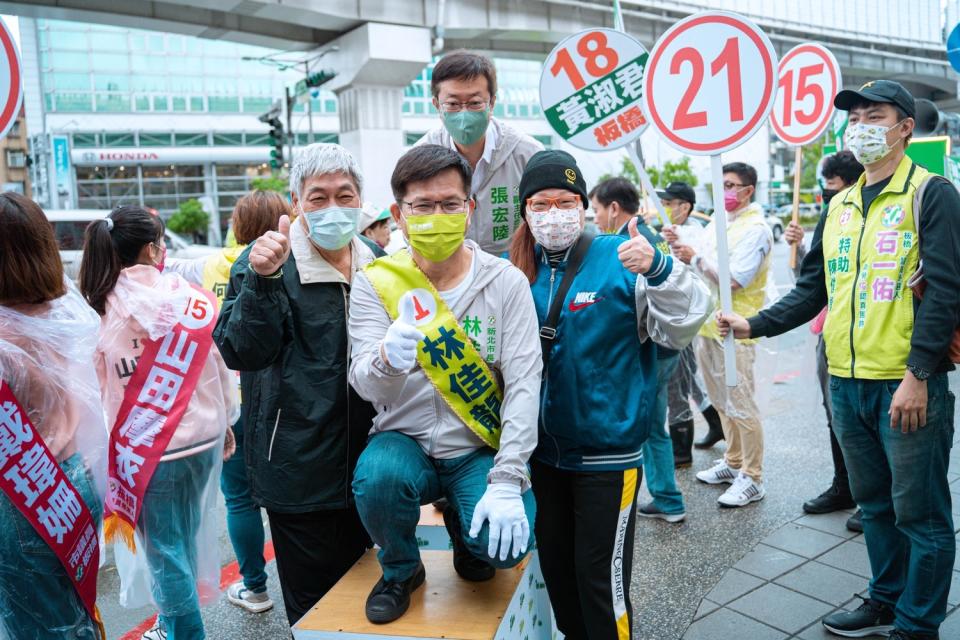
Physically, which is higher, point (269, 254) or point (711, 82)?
point (711, 82)

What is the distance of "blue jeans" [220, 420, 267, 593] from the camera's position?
3.68 meters

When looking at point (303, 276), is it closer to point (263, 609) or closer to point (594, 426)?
point (594, 426)

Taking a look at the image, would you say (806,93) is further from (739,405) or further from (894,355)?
(894,355)

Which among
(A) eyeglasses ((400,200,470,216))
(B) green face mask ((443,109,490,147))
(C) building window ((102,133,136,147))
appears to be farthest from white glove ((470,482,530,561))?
(C) building window ((102,133,136,147))

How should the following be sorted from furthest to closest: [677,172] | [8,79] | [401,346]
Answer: [677,172]
[8,79]
[401,346]

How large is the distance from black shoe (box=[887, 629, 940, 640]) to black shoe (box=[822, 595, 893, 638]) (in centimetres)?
13

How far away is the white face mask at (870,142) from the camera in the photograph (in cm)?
296

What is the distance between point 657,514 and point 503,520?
8.98 ft

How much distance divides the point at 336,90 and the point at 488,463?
14656 mm

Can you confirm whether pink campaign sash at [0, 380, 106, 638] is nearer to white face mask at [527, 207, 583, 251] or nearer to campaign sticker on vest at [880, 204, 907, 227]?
white face mask at [527, 207, 583, 251]

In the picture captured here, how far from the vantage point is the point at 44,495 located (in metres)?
2.37

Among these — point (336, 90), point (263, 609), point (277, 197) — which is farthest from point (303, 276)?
point (336, 90)

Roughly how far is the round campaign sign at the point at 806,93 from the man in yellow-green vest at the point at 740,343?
0.36 m

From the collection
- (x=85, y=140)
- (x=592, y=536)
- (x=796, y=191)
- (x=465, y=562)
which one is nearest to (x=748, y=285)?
(x=796, y=191)
